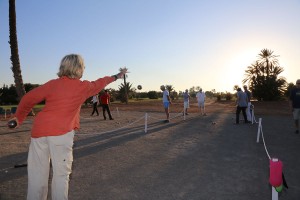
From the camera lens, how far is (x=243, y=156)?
8070 mm

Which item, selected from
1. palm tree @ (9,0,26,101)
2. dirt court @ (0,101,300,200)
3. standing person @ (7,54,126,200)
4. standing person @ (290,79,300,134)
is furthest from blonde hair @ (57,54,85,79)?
palm tree @ (9,0,26,101)

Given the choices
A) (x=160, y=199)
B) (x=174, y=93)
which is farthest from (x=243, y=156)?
(x=174, y=93)

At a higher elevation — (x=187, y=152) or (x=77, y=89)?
(x=77, y=89)

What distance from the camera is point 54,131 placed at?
3.44 m

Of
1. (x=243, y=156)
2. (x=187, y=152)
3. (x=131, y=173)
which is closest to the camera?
(x=131, y=173)

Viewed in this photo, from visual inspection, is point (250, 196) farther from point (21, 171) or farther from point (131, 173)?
point (21, 171)

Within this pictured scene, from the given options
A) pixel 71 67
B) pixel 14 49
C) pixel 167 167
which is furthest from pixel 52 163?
pixel 14 49

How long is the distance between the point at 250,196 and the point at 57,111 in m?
3.37

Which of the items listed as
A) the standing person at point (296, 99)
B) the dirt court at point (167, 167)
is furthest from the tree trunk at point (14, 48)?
the standing person at point (296, 99)

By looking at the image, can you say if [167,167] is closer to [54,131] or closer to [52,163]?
[52,163]

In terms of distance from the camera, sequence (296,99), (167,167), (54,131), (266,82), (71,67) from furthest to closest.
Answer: (266,82), (296,99), (167,167), (71,67), (54,131)

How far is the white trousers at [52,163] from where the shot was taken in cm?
347

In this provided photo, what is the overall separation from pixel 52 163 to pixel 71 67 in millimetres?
1094

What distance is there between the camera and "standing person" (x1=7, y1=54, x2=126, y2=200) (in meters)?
3.46
